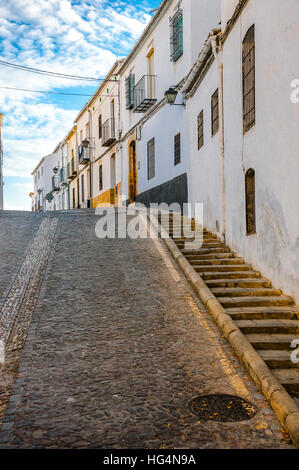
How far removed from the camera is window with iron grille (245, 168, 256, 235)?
9117mm

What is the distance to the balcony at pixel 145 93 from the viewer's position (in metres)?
19.6

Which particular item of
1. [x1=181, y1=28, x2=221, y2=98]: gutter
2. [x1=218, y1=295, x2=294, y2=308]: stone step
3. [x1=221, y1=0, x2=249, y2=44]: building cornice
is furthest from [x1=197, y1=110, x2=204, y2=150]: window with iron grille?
[x1=218, y1=295, x2=294, y2=308]: stone step

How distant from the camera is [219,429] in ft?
13.1

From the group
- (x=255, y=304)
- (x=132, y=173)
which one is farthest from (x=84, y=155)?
(x=255, y=304)

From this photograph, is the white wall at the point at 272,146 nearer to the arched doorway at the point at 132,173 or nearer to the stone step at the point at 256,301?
the stone step at the point at 256,301

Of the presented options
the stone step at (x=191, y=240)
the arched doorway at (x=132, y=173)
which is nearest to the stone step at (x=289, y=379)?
the stone step at (x=191, y=240)

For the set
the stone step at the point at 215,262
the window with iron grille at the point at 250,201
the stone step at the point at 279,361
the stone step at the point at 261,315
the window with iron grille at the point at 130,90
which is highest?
the window with iron grille at the point at 130,90

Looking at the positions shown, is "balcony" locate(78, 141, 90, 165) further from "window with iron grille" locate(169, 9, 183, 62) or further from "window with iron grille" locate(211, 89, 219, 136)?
"window with iron grille" locate(211, 89, 219, 136)

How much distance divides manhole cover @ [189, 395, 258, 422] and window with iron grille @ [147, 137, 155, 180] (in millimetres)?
15709

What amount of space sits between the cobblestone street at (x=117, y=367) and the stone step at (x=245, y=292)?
470 mm

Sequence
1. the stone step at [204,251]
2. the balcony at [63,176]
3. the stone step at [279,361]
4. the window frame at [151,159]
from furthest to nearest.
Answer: the balcony at [63,176]
the window frame at [151,159]
the stone step at [204,251]
the stone step at [279,361]
